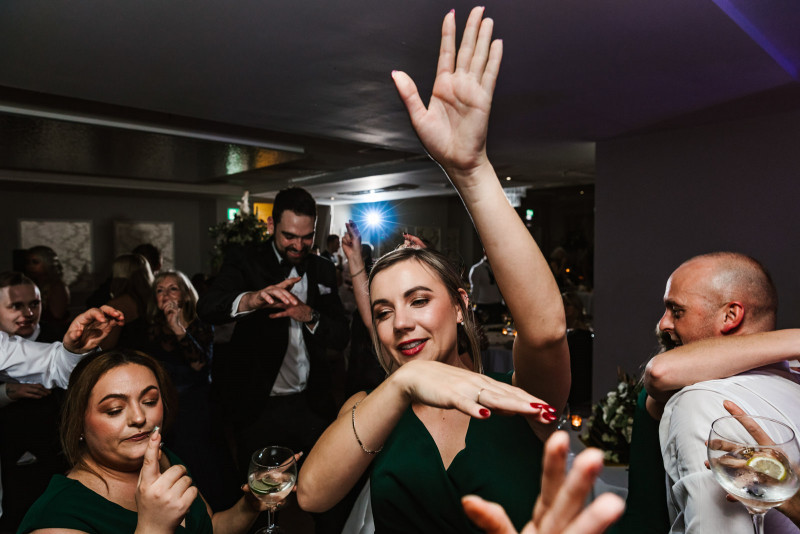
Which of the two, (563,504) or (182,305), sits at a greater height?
(563,504)

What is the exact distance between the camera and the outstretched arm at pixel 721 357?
1.25 m

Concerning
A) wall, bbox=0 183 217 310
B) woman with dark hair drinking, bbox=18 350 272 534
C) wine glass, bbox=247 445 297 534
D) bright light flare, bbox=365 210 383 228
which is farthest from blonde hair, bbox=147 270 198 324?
bright light flare, bbox=365 210 383 228

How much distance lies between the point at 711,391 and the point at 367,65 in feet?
7.25

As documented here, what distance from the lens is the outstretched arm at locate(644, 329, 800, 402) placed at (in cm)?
125

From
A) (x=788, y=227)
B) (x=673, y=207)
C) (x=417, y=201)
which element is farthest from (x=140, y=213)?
(x=788, y=227)

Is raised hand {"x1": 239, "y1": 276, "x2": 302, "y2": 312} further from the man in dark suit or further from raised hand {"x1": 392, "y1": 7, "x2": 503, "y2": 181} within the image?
raised hand {"x1": 392, "y1": 7, "x2": 503, "y2": 181}

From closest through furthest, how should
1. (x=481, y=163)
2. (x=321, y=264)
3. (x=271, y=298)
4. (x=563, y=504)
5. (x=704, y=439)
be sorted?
(x=563, y=504) < (x=481, y=163) < (x=704, y=439) < (x=271, y=298) < (x=321, y=264)

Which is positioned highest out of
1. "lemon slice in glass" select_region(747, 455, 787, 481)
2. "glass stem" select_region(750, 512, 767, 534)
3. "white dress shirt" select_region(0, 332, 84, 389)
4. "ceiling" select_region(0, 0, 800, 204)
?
"ceiling" select_region(0, 0, 800, 204)

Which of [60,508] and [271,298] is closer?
[60,508]

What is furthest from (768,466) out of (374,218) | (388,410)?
(374,218)

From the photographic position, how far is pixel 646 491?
1.39 metres

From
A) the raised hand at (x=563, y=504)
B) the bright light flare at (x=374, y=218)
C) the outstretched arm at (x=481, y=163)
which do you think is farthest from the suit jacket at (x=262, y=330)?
the bright light flare at (x=374, y=218)

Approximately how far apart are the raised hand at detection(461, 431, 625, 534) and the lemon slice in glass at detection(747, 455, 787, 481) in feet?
2.31

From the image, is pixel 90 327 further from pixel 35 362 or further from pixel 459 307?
pixel 459 307
